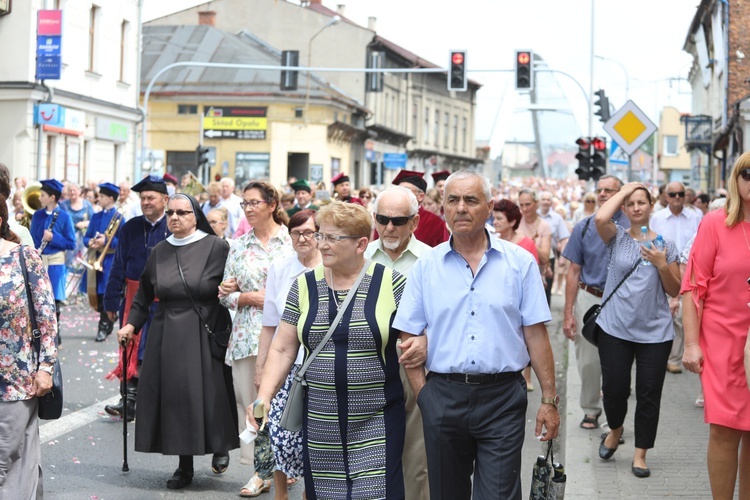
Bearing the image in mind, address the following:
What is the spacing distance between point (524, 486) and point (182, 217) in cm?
287

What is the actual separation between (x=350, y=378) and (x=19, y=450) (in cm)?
183

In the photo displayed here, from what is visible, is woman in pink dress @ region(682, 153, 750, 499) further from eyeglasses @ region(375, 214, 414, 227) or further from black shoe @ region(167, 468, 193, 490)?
black shoe @ region(167, 468, 193, 490)

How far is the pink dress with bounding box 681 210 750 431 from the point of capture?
589cm

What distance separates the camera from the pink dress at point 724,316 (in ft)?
19.3

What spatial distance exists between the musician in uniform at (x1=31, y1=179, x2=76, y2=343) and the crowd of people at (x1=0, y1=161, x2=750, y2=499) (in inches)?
281

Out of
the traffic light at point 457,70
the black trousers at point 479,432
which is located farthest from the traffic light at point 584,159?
the black trousers at point 479,432

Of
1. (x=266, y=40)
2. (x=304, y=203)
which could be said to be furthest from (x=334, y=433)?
(x=266, y=40)

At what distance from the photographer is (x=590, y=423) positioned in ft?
31.5

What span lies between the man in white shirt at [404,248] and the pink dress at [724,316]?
146cm

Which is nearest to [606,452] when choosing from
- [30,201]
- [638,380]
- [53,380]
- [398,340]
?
[638,380]

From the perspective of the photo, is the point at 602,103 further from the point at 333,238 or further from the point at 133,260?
the point at 333,238

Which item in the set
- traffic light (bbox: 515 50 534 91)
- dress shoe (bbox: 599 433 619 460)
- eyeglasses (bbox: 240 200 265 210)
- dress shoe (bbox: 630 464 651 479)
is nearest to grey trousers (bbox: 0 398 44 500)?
eyeglasses (bbox: 240 200 265 210)

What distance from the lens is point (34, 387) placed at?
6.04 metres

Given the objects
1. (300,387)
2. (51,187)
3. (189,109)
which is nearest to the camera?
(300,387)
